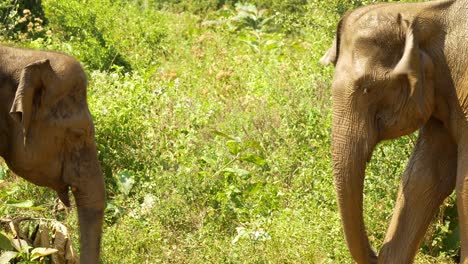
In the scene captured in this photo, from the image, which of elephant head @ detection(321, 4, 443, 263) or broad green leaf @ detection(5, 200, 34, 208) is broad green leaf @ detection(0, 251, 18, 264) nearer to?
broad green leaf @ detection(5, 200, 34, 208)

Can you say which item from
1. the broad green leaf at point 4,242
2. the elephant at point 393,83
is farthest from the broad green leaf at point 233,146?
the elephant at point 393,83

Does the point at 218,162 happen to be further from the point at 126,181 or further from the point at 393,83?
the point at 393,83

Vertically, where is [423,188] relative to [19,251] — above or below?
above

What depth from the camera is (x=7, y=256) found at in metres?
7.74

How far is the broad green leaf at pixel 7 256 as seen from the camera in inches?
303

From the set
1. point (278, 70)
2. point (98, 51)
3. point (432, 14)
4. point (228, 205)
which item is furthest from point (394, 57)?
point (98, 51)

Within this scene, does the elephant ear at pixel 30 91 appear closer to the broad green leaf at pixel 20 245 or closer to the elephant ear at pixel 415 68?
the broad green leaf at pixel 20 245

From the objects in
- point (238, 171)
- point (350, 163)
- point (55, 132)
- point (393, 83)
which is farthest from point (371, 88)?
point (238, 171)

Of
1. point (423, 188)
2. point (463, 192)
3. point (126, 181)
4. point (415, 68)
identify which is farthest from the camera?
point (126, 181)

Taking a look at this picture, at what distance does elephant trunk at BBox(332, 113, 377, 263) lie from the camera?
22.1 ft

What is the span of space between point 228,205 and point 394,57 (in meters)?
2.65

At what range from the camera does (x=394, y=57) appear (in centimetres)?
671

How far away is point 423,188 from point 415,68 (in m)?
0.87

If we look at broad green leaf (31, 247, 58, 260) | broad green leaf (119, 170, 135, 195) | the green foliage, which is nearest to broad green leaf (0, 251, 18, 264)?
the green foliage
